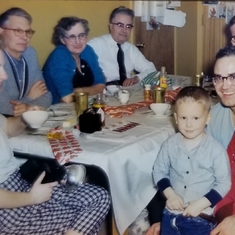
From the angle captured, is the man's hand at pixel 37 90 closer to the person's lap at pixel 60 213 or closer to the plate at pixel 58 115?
the plate at pixel 58 115

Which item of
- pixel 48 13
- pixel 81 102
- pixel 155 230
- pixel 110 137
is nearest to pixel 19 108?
pixel 81 102

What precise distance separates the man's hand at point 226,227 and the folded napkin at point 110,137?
16.7 inches

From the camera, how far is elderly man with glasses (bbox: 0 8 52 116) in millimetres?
2260

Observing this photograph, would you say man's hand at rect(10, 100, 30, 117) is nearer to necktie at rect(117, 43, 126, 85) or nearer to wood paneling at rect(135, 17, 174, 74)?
necktie at rect(117, 43, 126, 85)

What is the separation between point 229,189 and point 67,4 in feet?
7.59

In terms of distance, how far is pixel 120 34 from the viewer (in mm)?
3271

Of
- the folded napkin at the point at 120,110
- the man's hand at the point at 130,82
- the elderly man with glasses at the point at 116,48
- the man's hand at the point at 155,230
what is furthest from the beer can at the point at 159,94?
the elderly man with glasses at the point at 116,48

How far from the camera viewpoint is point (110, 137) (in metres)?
1.61

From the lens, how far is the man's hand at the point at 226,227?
149 cm

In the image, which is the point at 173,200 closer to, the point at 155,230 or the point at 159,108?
the point at 155,230

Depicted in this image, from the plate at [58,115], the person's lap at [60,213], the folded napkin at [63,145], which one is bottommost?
the person's lap at [60,213]

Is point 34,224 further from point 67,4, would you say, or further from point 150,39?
point 150,39

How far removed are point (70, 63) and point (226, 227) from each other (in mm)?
1506

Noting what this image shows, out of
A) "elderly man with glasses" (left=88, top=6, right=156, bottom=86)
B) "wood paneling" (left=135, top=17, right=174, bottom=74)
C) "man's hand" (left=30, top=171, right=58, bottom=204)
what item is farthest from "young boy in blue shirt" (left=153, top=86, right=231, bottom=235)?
"wood paneling" (left=135, top=17, right=174, bottom=74)
